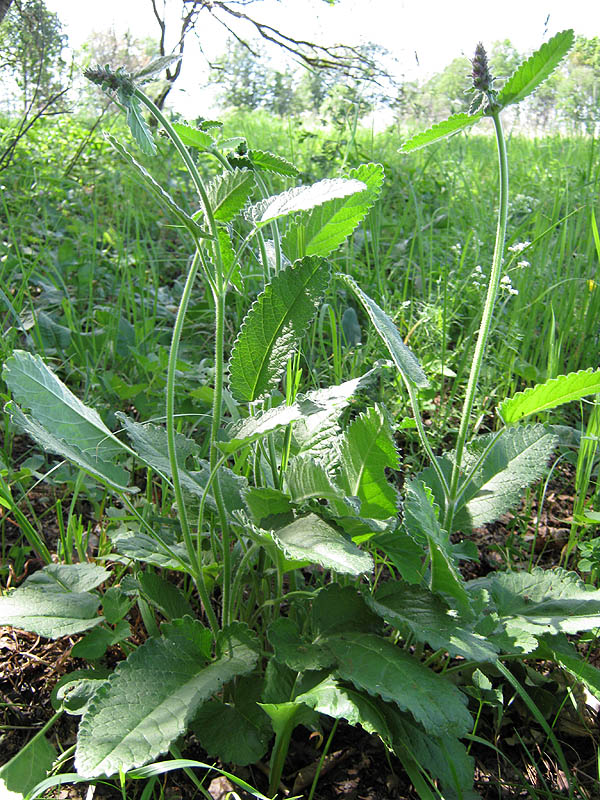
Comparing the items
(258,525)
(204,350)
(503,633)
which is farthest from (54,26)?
(503,633)

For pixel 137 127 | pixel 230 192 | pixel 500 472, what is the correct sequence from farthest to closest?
pixel 500 472 → pixel 230 192 → pixel 137 127

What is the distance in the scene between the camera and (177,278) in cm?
307

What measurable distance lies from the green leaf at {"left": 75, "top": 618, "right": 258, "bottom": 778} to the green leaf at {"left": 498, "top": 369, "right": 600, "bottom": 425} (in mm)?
570

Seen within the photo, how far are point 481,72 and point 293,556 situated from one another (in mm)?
777

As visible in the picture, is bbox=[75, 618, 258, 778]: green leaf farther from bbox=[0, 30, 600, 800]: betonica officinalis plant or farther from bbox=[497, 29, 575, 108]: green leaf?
bbox=[497, 29, 575, 108]: green leaf

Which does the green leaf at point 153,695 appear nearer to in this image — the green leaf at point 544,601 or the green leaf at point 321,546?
the green leaf at point 321,546

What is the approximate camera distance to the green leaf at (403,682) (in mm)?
835

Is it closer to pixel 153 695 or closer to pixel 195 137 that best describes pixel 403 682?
pixel 153 695

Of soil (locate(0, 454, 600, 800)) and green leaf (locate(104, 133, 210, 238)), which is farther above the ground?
green leaf (locate(104, 133, 210, 238))

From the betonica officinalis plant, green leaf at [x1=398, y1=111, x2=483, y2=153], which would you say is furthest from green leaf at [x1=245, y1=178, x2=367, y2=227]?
green leaf at [x1=398, y1=111, x2=483, y2=153]

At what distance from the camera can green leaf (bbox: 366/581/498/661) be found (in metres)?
0.91

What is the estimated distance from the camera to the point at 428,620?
959 mm

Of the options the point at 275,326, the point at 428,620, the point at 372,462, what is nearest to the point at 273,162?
the point at 275,326

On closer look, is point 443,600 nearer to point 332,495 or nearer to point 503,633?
point 503,633
